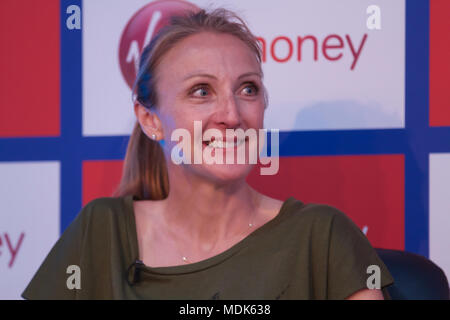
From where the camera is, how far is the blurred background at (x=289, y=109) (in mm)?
1687

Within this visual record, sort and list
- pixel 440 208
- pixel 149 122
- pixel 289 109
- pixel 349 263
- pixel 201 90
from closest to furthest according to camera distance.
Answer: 1. pixel 349 263
2. pixel 201 90
3. pixel 149 122
4. pixel 440 208
5. pixel 289 109

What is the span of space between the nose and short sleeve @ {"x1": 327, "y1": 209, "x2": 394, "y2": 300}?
0.31 m

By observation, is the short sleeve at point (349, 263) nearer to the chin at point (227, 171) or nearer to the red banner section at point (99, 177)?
the chin at point (227, 171)

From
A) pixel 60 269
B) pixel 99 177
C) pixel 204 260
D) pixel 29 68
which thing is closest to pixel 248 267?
pixel 204 260

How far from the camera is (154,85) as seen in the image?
146cm

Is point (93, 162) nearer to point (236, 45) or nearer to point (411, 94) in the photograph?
point (236, 45)

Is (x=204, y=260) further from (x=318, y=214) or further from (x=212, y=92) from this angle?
(x=212, y=92)

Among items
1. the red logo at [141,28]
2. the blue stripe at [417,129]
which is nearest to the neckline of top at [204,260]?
the blue stripe at [417,129]

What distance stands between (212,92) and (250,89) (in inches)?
3.7

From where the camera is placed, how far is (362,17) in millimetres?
1718

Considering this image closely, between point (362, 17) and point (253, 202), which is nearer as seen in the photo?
point (253, 202)

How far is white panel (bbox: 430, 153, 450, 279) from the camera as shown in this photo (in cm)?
166
